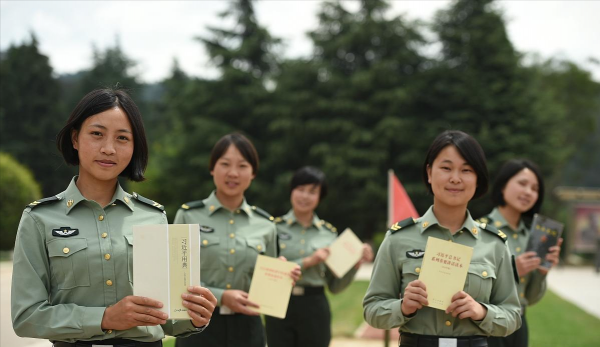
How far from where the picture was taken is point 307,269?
4.93 m

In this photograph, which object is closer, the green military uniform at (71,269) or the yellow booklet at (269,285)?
the green military uniform at (71,269)

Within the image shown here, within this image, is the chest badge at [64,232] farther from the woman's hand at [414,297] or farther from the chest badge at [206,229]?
the chest badge at [206,229]

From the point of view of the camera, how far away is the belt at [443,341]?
8.73 feet

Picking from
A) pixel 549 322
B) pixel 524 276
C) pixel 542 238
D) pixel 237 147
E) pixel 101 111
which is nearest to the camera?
pixel 101 111

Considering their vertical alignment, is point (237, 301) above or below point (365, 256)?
below

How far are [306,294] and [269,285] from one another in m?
1.25

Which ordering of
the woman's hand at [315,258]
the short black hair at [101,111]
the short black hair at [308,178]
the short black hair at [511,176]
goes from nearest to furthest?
the short black hair at [101,111] → the short black hair at [511,176] → the woman's hand at [315,258] → the short black hair at [308,178]

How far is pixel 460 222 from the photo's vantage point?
2.91 m

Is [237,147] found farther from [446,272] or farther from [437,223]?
[446,272]

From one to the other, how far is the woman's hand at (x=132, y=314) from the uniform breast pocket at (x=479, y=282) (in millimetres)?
1434

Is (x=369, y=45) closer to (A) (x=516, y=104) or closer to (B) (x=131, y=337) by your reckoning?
(A) (x=516, y=104)

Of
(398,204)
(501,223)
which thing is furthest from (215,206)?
(398,204)

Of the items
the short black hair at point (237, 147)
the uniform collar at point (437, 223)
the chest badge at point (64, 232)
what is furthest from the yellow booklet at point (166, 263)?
the short black hair at point (237, 147)

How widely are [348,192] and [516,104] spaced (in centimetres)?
742
